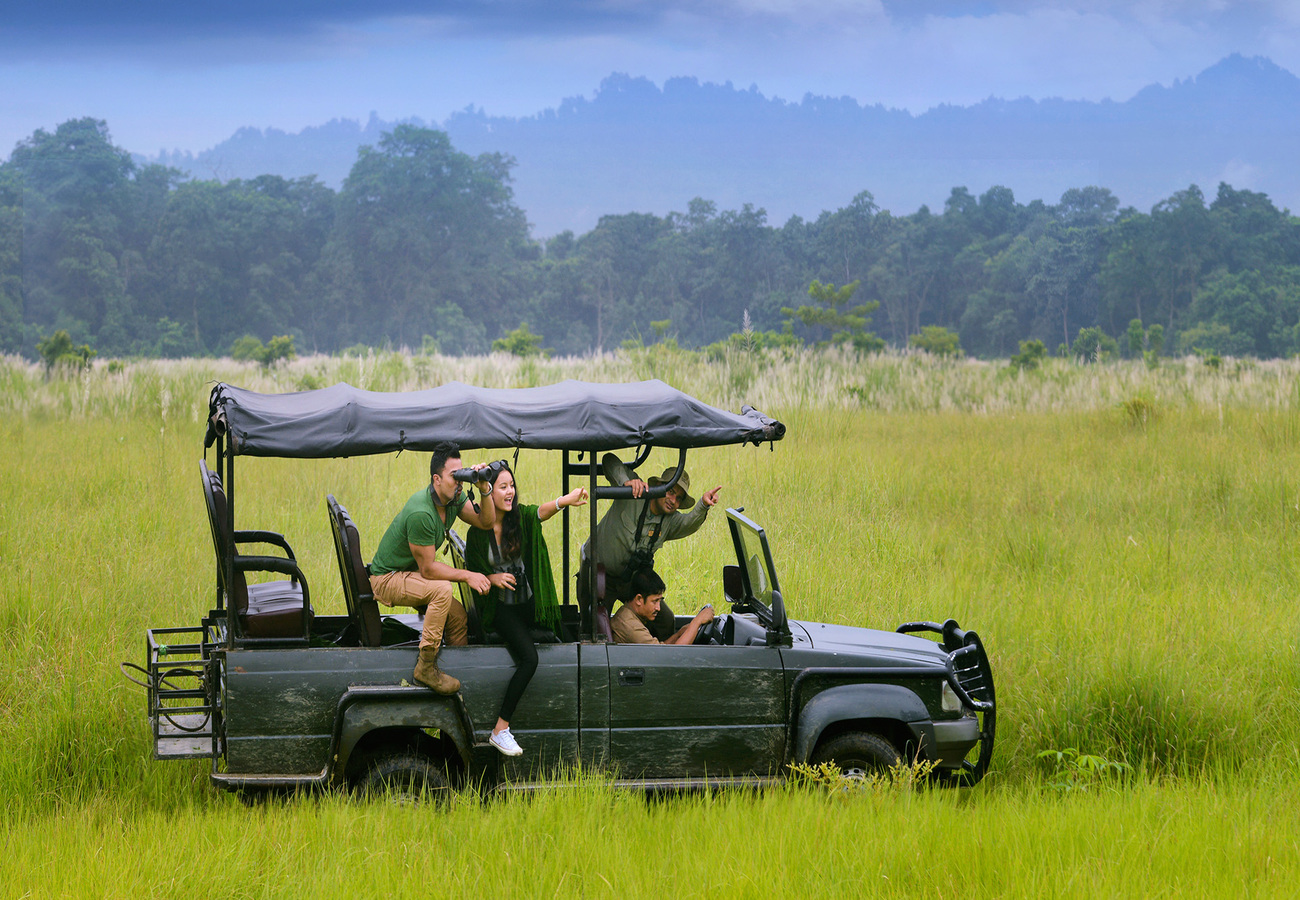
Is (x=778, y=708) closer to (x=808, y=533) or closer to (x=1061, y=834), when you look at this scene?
(x=1061, y=834)

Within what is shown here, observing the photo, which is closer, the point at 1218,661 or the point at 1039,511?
the point at 1218,661

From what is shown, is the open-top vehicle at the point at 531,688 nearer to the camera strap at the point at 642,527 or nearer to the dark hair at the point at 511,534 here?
the dark hair at the point at 511,534

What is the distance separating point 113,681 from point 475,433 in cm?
367

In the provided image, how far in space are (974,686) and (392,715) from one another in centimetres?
328

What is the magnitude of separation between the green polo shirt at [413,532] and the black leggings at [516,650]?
21.2 inches

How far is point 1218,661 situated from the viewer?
7.96 meters

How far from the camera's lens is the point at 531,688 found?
19.1 ft

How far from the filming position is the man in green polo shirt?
5.70 meters

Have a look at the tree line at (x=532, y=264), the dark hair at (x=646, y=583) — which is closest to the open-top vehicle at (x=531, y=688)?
the dark hair at (x=646, y=583)

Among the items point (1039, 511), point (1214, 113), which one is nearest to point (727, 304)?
point (1039, 511)

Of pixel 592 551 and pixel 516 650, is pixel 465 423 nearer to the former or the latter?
pixel 592 551

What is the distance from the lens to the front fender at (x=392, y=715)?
562cm

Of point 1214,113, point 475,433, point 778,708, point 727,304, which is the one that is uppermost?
point 1214,113

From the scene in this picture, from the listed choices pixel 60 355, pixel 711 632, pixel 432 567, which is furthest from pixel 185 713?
pixel 60 355
